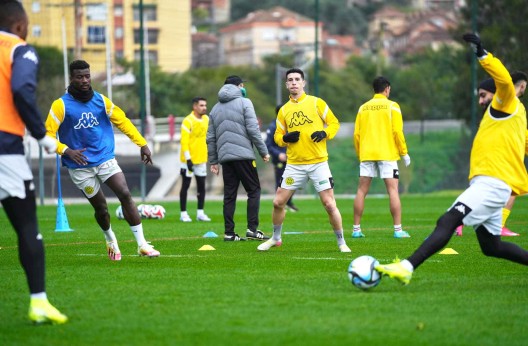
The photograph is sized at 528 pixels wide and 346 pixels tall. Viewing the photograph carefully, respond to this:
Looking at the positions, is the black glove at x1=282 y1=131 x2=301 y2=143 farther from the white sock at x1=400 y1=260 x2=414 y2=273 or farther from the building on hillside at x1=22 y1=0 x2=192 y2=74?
the building on hillside at x1=22 y1=0 x2=192 y2=74

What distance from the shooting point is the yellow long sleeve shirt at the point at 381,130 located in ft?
47.3

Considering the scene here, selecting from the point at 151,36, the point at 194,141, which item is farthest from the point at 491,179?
the point at 151,36

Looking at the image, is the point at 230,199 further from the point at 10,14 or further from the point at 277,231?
the point at 10,14

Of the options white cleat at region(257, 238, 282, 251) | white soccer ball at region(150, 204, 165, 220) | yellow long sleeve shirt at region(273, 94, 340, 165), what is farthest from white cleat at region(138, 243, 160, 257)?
white soccer ball at region(150, 204, 165, 220)

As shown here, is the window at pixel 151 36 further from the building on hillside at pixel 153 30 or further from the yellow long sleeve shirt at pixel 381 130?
the yellow long sleeve shirt at pixel 381 130

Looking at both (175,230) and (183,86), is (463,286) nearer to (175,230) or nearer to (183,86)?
(175,230)

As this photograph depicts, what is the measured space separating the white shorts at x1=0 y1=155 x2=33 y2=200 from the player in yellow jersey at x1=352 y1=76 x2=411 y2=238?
25.9ft

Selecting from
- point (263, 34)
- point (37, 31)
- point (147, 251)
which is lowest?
point (263, 34)

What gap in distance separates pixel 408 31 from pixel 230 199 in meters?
121

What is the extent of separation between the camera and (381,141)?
1453 cm

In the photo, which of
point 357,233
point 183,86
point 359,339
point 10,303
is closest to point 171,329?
point 359,339

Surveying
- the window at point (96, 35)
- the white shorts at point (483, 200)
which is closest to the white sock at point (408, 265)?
the white shorts at point (483, 200)

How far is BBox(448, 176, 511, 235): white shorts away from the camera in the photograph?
8.21 m

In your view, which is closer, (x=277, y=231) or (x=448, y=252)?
(x=448, y=252)
